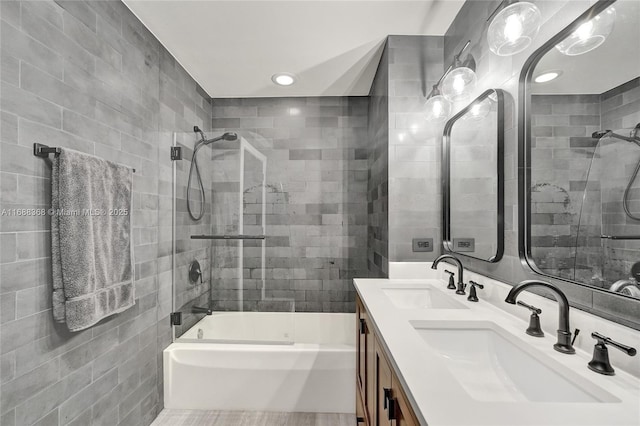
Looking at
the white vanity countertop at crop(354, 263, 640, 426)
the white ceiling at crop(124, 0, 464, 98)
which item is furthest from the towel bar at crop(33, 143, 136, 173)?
the white vanity countertop at crop(354, 263, 640, 426)

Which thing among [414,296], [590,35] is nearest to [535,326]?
[414,296]

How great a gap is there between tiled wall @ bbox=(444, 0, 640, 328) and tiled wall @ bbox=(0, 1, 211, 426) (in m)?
1.98

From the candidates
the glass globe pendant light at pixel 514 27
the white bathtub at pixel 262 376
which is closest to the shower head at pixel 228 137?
the white bathtub at pixel 262 376

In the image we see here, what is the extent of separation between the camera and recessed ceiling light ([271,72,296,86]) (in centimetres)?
272

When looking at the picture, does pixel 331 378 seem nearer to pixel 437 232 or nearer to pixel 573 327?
pixel 437 232

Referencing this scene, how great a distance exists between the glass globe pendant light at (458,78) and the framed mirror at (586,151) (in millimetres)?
340

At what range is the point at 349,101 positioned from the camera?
324 cm

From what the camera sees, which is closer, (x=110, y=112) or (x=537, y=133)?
(x=537, y=133)

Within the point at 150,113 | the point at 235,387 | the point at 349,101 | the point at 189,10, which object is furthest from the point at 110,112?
the point at 349,101

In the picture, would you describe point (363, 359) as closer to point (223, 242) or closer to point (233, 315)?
point (233, 315)

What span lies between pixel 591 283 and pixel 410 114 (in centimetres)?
148

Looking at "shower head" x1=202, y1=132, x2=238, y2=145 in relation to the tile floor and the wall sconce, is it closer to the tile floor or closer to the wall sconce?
the wall sconce

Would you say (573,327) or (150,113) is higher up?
(150,113)

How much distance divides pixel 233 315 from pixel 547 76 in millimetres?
2436
